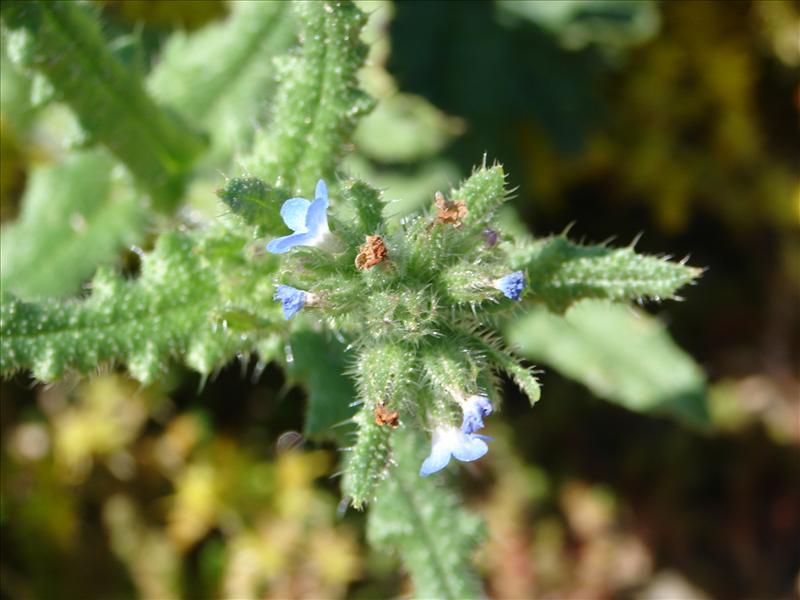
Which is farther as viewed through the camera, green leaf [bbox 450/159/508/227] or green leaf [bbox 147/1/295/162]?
green leaf [bbox 147/1/295/162]

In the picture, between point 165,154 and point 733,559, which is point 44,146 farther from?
point 733,559

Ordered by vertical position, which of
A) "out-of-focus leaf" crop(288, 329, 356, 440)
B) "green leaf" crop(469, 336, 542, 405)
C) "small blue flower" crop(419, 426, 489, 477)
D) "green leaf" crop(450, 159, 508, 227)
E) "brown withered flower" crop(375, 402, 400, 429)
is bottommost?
"out-of-focus leaf" crop(288, 329, 356, 440)

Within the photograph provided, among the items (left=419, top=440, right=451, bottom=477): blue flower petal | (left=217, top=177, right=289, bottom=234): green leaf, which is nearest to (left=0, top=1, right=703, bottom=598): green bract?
(left=217, top=177, right=289, bottom=234): green leaf

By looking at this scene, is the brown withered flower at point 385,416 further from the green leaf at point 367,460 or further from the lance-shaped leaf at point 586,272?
the lance-shaped leaf at point 586,272

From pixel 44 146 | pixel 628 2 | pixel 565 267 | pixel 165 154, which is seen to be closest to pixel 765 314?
pixel 628 2

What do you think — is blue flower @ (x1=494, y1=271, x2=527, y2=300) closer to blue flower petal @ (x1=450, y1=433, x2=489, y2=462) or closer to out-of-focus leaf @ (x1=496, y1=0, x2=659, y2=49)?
blue flower petal @ (x1=450, y1=433, x2=489, y2=462)

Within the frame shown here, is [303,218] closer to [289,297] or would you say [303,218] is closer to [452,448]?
[289,297]

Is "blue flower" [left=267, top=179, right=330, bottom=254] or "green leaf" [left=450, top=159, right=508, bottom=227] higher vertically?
"blue flower" [left=267, top=179, right=330, bottom=254]
